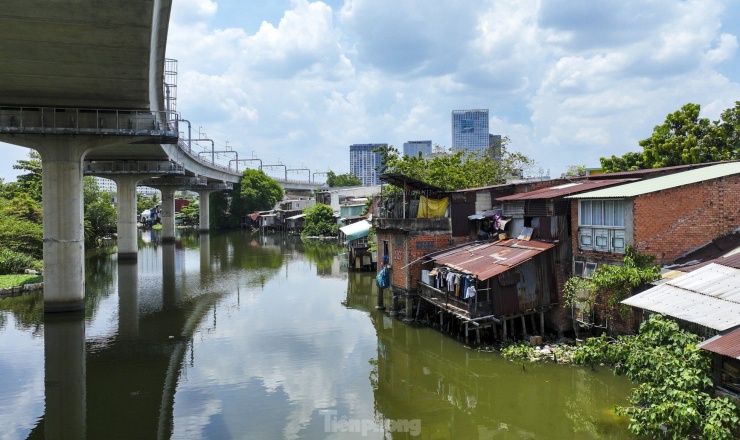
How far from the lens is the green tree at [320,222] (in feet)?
250

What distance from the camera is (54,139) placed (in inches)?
1022

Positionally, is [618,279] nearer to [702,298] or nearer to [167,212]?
[702,298]

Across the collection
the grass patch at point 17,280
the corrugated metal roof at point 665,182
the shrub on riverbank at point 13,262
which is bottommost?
the grass patch at point 17,280

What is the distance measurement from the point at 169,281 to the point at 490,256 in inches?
1046

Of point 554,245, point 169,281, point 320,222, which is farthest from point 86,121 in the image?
point 320,222

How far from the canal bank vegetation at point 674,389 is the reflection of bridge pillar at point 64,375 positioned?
13500 mm

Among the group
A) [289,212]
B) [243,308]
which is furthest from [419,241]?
[289,212]

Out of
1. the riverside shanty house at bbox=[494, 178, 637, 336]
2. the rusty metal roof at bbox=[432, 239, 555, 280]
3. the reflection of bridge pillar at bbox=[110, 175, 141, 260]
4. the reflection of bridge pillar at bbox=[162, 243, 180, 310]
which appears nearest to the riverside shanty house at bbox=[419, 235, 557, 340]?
the rusty metal roof at bbox=[432, 239, 555, 280]

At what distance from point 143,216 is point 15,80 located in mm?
101779

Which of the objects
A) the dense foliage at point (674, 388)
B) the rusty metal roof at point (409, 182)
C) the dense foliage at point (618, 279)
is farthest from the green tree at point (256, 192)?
the dense foliage at point (674, 388)

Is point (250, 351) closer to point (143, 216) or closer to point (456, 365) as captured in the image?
point (456, 365)

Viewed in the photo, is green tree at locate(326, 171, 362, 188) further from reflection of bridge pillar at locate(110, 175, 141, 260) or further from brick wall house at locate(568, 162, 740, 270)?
brick wall house at locate(568, 162, 740, 270)

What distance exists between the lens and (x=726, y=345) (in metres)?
9.41

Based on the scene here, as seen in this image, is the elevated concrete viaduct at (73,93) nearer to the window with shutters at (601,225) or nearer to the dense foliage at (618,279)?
the window with shutters at (601,225)
